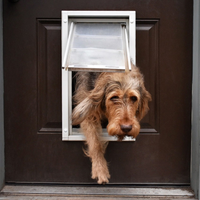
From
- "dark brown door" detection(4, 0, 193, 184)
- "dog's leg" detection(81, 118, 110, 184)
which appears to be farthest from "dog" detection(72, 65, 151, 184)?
"dark brown door" detection(4, 0, 193, 184)

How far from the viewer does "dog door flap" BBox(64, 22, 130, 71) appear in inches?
69.1

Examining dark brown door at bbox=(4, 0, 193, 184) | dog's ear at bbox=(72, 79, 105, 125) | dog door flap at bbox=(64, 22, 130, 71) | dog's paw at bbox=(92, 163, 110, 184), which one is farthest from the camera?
dark brown door at bbox=(4, 0, 193, 184)

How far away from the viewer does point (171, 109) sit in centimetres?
241

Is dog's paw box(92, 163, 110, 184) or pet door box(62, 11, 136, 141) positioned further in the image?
dog's paw box(92, 163, 110, 184)

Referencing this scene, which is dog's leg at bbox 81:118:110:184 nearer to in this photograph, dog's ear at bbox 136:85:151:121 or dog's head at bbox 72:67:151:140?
dog's head at bbox 72:67:151:140

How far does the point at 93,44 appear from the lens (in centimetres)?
200

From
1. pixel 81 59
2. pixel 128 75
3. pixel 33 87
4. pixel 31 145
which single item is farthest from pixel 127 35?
pixel 31 145

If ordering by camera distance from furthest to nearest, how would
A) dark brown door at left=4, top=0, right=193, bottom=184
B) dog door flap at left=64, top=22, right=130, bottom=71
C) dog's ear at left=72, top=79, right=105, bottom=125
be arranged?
1. dark brown door at left=4, top=0, right=193, bottom=184
2. dog's ear at left=72, top=79, right=105, bottom=125
3. dog door flap at left=64, top=22, right=130, bottom=71

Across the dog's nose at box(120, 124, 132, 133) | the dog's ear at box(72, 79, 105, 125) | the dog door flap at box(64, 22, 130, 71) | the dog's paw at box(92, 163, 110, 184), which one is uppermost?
the dog door flap at box(64, 22, 130, 71)

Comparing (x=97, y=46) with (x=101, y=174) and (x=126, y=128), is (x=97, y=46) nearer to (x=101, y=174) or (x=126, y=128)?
(x=126, y=128)

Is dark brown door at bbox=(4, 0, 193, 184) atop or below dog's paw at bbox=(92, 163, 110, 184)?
atop

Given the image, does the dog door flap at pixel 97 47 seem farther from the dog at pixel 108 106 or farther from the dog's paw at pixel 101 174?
the dog's paw at pixel 101 174

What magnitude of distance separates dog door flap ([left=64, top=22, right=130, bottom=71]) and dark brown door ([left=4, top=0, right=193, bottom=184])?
0.24 metres

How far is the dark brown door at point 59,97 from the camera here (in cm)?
234
